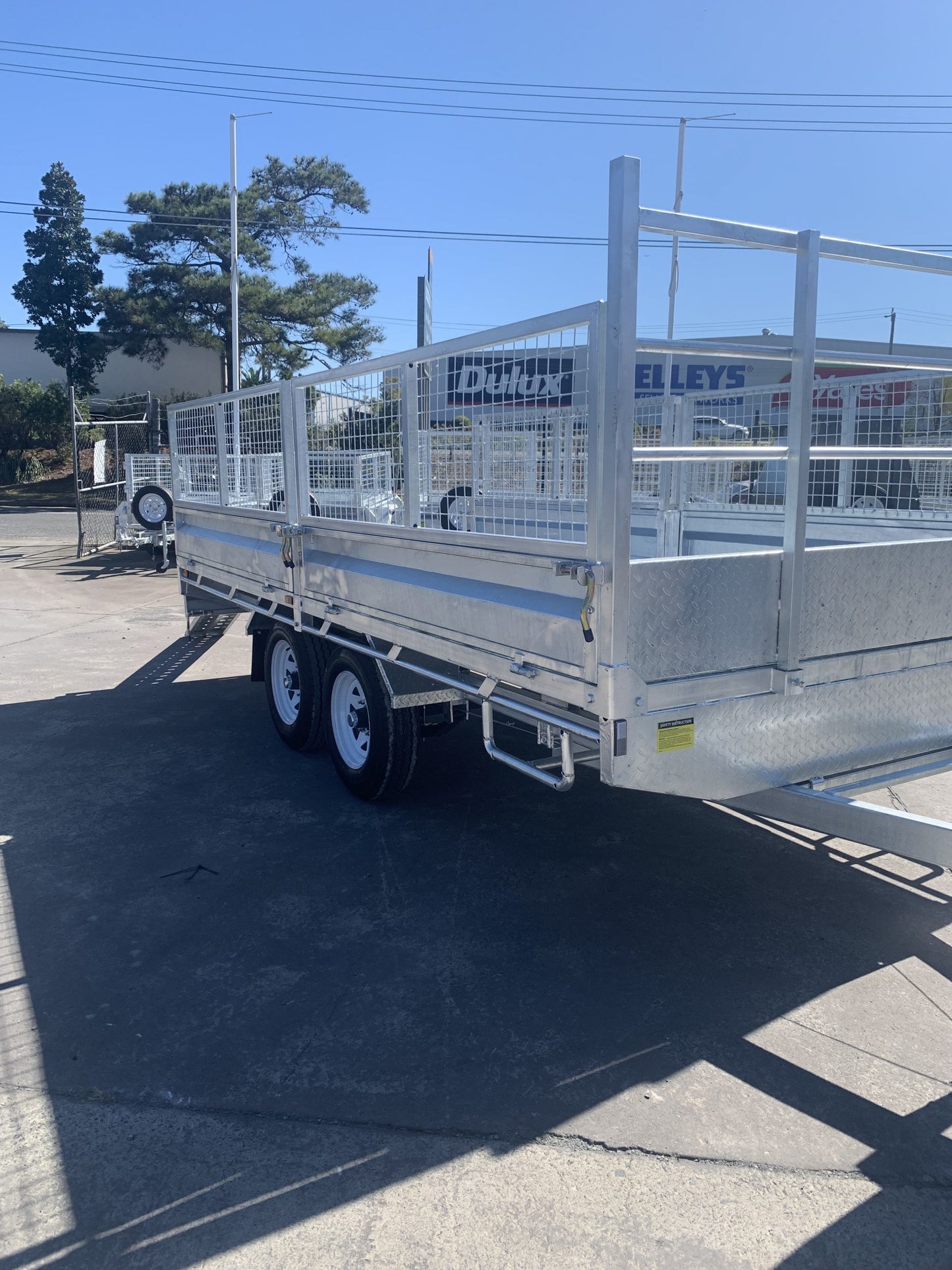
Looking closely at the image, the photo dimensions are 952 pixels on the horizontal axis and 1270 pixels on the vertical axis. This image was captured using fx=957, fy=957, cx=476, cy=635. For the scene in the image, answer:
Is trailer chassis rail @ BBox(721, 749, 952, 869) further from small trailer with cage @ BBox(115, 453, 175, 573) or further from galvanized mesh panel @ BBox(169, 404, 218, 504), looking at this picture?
small trailer with cage @ BBox(115, 453, 175, 573)

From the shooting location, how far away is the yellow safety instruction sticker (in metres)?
3.18

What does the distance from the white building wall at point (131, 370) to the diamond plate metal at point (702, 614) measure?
38357mm

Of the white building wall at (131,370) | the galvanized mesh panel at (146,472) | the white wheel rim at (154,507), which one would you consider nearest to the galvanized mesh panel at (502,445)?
the white wheel rim at (154,507)

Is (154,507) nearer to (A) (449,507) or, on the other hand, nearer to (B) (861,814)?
(A) (449,507)

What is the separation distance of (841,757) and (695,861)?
1211 millimetres

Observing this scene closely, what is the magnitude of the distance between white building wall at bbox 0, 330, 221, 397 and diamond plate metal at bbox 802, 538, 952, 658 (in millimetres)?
38201

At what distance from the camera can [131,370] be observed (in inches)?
1583

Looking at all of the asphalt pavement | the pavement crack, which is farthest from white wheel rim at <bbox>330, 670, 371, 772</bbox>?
the pavement crack

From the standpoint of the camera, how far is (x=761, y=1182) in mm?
2594

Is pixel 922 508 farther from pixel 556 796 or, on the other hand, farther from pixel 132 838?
pixel 132 838

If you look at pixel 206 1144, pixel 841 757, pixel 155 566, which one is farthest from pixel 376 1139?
pixel 155 566

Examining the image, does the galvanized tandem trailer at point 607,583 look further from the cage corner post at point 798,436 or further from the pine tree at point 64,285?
the pine tree at point 64,285

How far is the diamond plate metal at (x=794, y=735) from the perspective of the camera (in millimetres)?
3195

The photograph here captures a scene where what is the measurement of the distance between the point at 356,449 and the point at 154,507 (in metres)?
9.75
